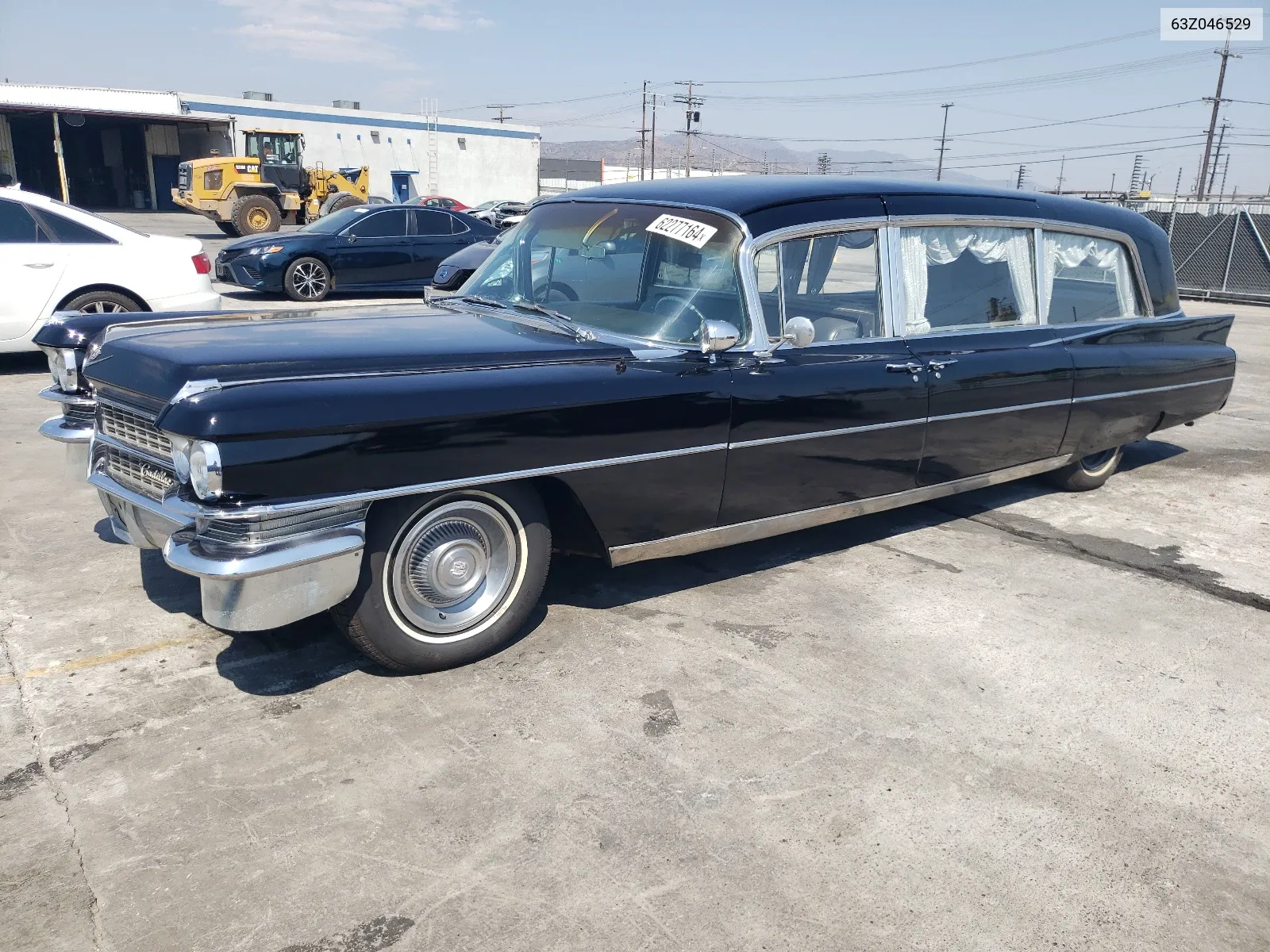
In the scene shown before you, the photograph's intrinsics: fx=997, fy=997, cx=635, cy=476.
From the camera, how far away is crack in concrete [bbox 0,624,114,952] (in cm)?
231

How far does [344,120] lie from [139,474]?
48.4 m

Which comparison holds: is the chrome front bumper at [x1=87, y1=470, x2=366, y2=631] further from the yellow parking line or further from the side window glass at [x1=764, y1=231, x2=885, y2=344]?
the side window glass at [x1=764, y1=231, x2=885, y2=344]

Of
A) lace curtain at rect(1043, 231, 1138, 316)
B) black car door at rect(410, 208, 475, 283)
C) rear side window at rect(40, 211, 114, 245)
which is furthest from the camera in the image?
black car door at rect(410, 208, 475, 283)

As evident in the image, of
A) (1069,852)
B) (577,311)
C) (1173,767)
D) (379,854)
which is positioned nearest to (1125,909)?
(1069,852)

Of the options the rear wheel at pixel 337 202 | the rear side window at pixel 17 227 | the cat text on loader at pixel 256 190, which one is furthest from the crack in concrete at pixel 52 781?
the rear wheel at pixel 337 202

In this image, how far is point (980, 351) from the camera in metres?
4.90

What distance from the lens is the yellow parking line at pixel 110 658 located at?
11.4 ft

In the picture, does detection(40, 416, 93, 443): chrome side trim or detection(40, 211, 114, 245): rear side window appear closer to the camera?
detection(40, 416, 93, 443): chrome side trim

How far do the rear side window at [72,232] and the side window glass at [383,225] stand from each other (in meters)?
5.70

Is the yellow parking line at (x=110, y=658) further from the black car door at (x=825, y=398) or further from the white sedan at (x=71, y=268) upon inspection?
the white sedan at (x=71, y=268)

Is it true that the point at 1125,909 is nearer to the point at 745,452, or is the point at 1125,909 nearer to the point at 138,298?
the point at 745,452

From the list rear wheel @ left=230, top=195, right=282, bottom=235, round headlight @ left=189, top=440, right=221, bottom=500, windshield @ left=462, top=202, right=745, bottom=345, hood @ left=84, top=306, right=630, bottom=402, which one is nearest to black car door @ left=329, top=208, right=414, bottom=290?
windshield @ left=462, top=202, right=745, bottom=345

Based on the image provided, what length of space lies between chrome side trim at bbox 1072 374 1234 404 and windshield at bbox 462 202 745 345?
7.94 feet

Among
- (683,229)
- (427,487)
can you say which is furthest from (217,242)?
(427,487)
